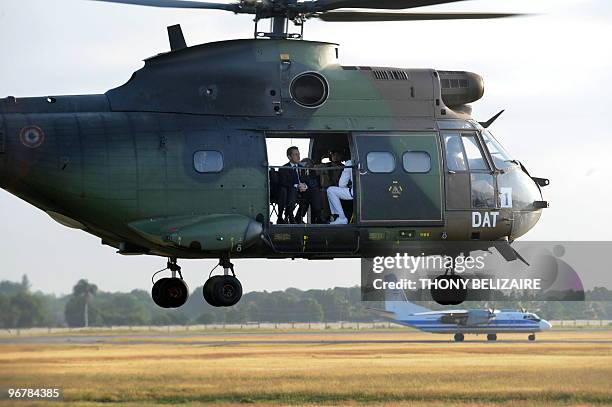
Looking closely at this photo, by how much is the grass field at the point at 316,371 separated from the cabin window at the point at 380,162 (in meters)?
30.6

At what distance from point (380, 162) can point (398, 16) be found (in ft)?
7.70

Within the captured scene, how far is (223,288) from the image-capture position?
56.1 feet

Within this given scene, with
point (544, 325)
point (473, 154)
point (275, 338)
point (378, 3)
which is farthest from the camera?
point (544, 325)

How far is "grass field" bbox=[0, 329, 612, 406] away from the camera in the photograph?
2245 inches

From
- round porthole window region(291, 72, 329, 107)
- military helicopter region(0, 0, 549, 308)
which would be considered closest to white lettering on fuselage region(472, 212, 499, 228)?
military helicopter region(0, 0, 549, 308)

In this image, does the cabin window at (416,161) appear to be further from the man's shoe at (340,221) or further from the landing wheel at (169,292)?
the landing wheel at (169,292)

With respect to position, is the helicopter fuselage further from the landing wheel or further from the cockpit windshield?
the landing wheel

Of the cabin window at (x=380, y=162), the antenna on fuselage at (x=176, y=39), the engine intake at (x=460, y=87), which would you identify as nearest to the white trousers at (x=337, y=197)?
the cabin window at (x=380, y=162)

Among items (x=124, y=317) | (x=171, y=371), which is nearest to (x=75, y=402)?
(x=124, y=317)

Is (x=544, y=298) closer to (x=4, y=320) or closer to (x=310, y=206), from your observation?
(x=4, y=320)

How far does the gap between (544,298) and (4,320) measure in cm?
5560

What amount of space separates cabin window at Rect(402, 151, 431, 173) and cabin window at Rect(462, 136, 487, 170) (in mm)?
718

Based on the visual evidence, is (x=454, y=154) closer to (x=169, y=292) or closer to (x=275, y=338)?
(x=169, y=292)

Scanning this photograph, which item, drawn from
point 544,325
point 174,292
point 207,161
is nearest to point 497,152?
point 207,161
